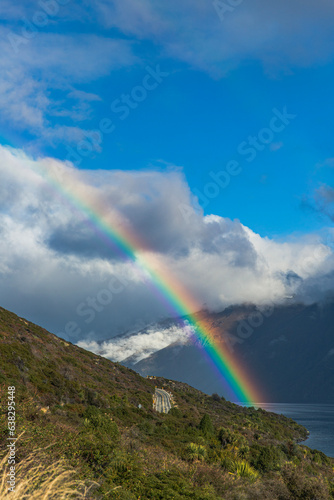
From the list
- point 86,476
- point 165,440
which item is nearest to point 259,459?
point 165,440

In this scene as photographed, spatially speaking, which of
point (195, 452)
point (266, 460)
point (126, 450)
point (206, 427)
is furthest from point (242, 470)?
point (206, 427)

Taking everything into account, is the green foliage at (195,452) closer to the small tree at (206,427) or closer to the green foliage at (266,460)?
the green foliage at (266,460)

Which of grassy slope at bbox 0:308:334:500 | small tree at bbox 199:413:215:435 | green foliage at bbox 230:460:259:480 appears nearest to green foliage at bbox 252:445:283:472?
grassy slope at bbox 0:308:334:500

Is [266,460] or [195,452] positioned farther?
[266,460]

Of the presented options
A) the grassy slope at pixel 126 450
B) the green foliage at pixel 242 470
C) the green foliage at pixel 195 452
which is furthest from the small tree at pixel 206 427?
the green foliage at pixel 242 470

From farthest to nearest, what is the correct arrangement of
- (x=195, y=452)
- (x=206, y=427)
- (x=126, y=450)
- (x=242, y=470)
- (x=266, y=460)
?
(x=206, y=427), (x=266, y=460), (x=195, y=452), (x=242, y=470), (x=126, y=450)

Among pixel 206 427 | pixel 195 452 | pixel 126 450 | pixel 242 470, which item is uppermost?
pixel 206 427

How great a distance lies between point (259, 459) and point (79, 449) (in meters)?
27.3

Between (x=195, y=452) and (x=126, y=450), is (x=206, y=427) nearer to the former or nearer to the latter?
(x=195, y=452)

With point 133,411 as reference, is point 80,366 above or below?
above

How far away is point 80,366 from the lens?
60250 mm

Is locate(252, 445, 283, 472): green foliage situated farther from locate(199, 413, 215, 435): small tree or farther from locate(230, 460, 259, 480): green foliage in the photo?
locate(199, 413, 215, 435): small tree

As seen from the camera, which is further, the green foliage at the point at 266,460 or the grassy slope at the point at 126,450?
the green foliage at the point at 266,460

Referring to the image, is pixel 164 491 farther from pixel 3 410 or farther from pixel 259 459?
pixel 259 459
